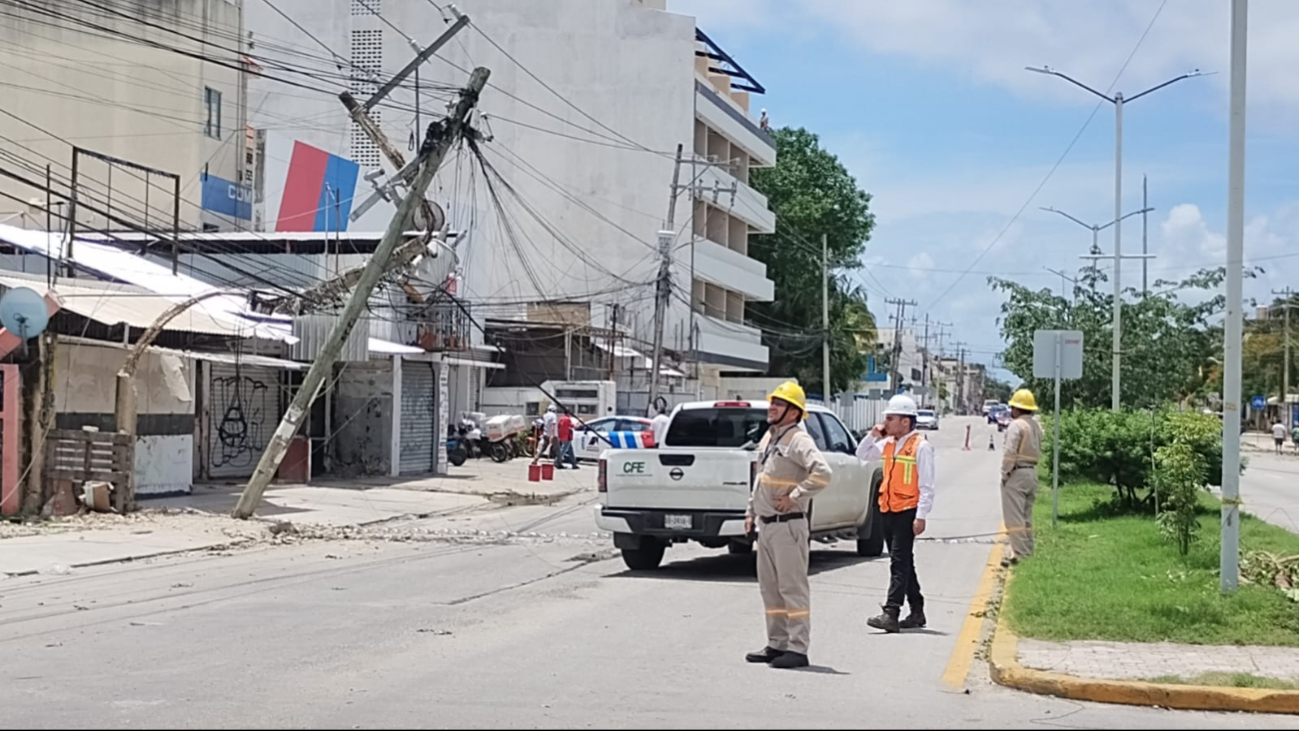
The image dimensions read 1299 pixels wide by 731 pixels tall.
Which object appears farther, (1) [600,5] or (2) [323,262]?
(1) [600,5]

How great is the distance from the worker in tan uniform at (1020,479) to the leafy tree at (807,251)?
2446 inches

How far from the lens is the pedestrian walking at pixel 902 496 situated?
11.1 m

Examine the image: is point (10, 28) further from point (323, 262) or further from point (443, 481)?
point (443, 481)

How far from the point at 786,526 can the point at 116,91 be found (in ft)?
137

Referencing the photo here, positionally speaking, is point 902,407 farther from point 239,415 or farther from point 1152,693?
point 239,415

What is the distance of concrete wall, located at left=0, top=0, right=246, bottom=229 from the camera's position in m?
43.9

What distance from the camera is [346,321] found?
69.2 feet

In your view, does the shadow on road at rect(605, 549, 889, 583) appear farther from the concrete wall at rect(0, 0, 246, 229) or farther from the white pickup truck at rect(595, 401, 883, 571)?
the concrete wall at rect(0, 0, 246, 229)

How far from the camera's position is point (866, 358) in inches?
3472

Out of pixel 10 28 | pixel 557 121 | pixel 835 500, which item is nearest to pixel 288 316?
pixel 835 500

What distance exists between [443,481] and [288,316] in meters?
5.95

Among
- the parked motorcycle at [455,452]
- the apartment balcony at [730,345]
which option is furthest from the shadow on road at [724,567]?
the apartment balcony at [730,345]

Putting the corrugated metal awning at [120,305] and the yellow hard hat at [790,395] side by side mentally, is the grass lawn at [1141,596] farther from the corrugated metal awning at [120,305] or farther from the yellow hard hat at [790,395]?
the corrugated metal awning at [120,305]

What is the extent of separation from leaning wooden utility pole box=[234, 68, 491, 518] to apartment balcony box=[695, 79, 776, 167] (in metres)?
41.4
